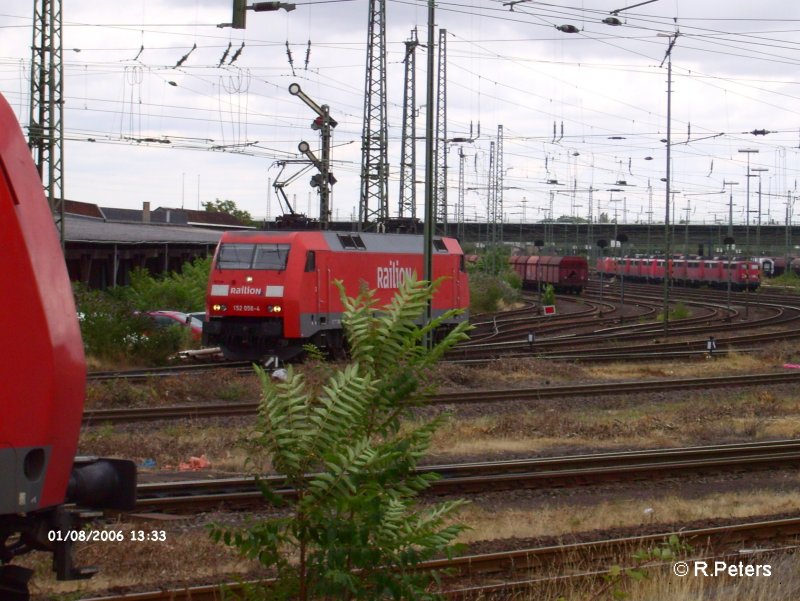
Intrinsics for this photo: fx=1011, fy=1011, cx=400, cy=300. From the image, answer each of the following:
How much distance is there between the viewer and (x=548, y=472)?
12.4 m

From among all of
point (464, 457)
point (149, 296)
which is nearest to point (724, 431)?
point (464, 457)

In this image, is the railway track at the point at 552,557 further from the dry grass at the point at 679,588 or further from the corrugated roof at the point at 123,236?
the corrugated roof at the point at 123,236

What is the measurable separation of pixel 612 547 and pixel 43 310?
6325 millimetres

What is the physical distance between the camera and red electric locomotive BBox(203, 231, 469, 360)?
21.8 metres

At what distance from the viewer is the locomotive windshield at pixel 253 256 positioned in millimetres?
21984

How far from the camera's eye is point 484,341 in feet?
103

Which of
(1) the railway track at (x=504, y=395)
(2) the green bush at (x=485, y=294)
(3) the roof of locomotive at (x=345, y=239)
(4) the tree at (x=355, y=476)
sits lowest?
(1) the railway track at (x=504, y=395)

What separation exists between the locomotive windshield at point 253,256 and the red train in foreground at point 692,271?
4219 centimetres

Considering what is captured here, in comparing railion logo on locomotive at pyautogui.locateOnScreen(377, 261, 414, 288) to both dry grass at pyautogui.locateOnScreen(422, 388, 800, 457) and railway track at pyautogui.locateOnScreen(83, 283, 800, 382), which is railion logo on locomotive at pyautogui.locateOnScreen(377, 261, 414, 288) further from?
dry grass at pyautogui.locateOnScreen(422, 388, 800, 457)

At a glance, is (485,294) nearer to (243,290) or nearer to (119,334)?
(243,290)

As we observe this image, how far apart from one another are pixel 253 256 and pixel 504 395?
6.73 metres

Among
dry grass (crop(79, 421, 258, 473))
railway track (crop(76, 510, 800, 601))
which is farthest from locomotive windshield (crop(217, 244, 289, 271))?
railway track (crop(76, 510, 800, 601))
